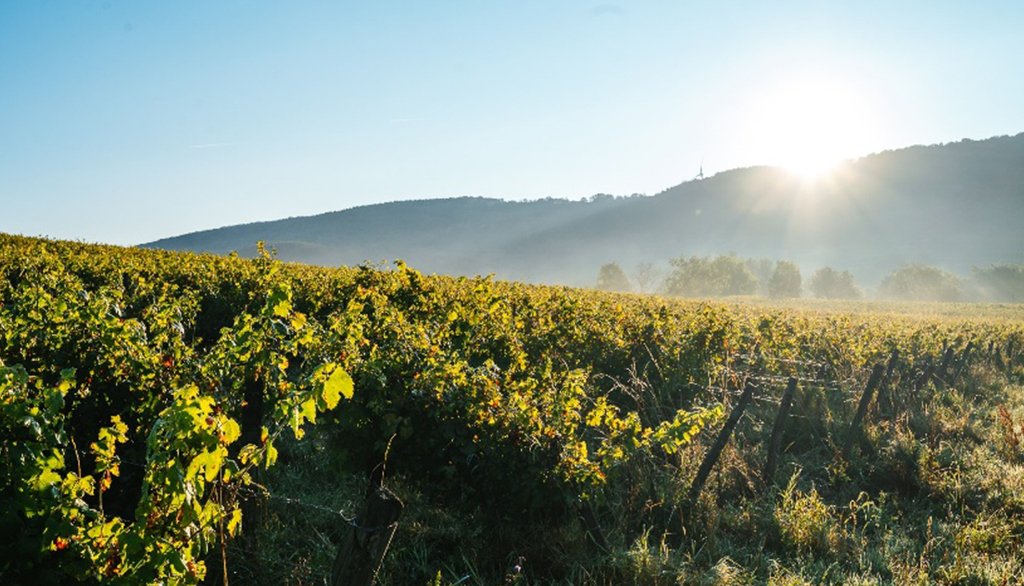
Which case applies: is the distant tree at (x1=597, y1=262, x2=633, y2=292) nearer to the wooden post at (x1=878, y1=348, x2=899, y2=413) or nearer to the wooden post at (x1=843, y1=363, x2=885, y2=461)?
the wooden post at (x1=878, y1=348, x2=899, y2=413)

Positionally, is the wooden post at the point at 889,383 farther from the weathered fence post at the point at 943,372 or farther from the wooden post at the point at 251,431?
A: the wooden post at the point at 251,431

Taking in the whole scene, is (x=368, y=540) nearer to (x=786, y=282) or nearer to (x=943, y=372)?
(x=943, y=372)

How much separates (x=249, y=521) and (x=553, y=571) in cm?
214

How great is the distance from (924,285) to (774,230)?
62.5 m

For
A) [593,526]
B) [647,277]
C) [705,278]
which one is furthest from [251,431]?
[647,277]

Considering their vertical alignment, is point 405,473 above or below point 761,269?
above

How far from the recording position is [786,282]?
99812 mm

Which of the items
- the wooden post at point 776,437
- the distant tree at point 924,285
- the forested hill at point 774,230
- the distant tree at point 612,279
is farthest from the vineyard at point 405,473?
the forested hill at point 774,230

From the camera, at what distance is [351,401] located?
4387mm

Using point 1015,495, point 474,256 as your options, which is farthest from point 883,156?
point 1015,495

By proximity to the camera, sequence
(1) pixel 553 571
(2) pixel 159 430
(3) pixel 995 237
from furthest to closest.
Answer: (3) pixel 995 237 → (1) pixel 553 571 → (2) pixel 159 430

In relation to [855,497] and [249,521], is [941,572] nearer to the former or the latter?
[855,497]

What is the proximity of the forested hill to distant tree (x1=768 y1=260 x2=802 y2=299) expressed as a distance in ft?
120

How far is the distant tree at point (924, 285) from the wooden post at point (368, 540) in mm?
114043
